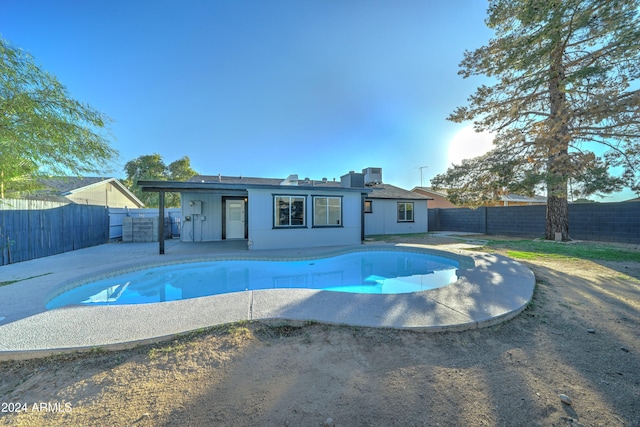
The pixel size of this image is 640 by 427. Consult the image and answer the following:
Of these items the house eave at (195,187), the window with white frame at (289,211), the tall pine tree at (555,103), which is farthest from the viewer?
the window with white frame at (289,211)

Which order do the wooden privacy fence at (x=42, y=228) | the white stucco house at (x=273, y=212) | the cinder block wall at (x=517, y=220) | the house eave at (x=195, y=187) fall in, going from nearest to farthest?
the wooden privacy fence at (x=42, y=228)
the house eave at (x=195, y=187)
the white stucco house at (x=273, y=212)
the cinder block wall at (x=517, y=220)

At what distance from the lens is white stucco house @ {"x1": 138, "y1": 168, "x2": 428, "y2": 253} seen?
9.64 m

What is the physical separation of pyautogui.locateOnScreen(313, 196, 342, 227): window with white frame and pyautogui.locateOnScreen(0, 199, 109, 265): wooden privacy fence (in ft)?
30.5

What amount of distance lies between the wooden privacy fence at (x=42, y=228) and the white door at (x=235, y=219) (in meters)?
5.85

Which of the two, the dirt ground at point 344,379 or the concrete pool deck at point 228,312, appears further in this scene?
the concrete pool deck at point 228,312

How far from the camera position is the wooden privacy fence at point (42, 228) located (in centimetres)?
748

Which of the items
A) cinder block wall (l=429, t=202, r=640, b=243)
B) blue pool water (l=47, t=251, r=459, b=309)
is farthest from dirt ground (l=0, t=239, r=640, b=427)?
cinder block wall (l=429, t=202, r=640, b=243)

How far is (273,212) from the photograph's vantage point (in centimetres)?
995

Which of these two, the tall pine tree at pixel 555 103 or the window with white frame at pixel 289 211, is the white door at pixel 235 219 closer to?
the window with white frame at pixel 289 211

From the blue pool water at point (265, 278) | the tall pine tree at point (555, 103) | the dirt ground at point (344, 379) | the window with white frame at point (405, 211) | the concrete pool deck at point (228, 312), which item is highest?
the tall pine tree at point (555, 103)

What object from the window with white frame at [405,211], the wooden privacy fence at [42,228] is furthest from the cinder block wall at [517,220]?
the wooden privacy fence at [42,228]

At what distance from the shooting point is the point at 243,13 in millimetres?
8617

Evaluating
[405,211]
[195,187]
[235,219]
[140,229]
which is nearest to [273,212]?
[195,187]

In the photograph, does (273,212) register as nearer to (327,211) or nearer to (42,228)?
(327,211)
